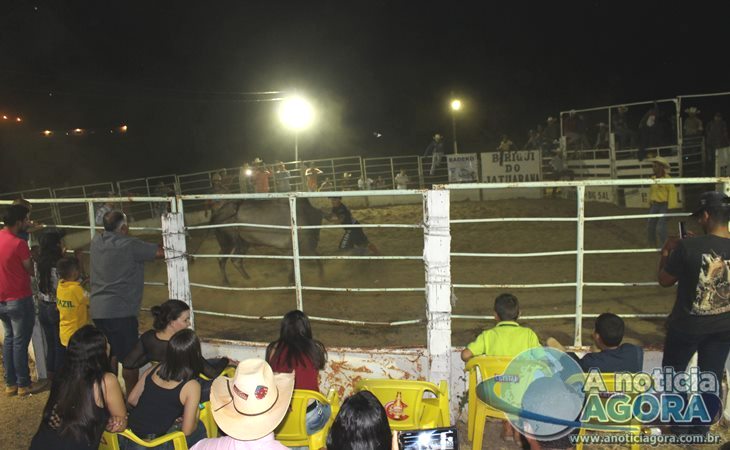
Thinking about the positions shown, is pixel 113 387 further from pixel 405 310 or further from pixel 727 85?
pixel 727 85

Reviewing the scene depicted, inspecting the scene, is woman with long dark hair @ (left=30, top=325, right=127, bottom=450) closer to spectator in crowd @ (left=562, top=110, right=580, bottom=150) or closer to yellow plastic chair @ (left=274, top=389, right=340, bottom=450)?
yellow plastic chair @ (left=274, top=389, right=340, bottom=450)

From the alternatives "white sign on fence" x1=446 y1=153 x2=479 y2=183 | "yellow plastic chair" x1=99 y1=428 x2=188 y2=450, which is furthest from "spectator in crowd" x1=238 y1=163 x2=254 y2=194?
"yellow plastic chair" x1=99 y1=428 x2=188 y2=450

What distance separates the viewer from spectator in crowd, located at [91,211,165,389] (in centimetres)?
436

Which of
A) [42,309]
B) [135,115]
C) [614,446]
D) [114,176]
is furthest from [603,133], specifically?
[135,115]

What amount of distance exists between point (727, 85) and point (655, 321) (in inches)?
1178

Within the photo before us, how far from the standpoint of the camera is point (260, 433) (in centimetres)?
208

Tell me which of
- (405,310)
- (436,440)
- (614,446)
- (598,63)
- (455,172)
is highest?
(598,63)

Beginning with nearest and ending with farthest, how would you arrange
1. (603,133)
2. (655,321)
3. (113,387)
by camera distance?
(113,387) → (655,321) → (603,133)

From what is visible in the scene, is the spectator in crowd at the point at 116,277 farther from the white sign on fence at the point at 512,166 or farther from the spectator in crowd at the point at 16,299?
the white sign on fence at the point at 512,166

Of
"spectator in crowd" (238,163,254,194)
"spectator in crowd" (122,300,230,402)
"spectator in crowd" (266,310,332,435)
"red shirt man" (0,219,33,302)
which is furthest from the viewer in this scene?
"spectator in crowd" (238,163,254,194)

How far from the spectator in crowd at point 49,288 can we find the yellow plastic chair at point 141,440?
92.0 inches

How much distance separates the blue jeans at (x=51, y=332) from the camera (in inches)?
197

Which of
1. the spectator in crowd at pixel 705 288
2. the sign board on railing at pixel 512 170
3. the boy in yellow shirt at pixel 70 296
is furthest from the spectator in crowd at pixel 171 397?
the sign board on railing at pixel 512 170

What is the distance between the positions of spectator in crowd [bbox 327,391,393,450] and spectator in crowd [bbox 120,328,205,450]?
1380 mm
